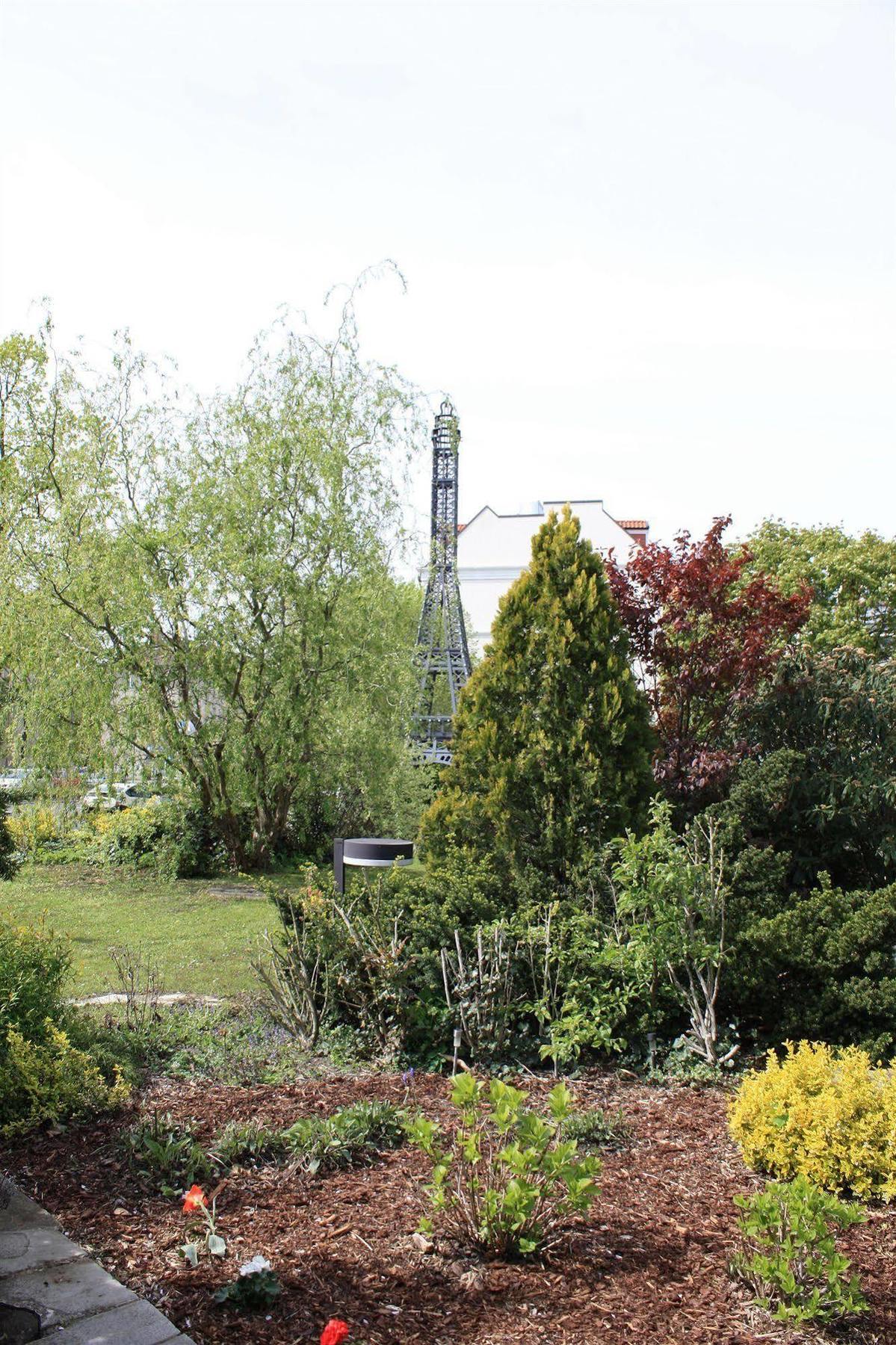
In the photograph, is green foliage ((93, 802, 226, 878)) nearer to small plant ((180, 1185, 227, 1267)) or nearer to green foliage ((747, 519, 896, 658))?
small plant ((180, 1185, 227, 1267))

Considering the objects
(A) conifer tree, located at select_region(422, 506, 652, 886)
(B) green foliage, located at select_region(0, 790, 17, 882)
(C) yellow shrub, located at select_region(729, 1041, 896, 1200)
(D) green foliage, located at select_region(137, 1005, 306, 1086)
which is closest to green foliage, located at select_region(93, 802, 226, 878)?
(D) green foliage, located at select_region(137, 1005, 306, 1086)

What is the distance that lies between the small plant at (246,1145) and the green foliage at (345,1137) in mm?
49

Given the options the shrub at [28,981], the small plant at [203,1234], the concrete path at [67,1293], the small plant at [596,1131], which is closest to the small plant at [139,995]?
the shrub at [28,981]

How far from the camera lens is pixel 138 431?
11914mm

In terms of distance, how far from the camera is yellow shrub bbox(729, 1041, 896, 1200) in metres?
3.22

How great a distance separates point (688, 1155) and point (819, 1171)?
0.52 metres

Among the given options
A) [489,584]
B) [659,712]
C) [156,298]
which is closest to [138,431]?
[156,298]

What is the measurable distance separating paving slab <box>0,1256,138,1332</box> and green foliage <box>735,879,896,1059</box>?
3.06 m

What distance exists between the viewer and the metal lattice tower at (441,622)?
1321cm

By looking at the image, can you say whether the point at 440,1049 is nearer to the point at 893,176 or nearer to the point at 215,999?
the point at 215,999

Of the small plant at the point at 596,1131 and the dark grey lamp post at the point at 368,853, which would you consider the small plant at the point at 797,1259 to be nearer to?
the small plant at the point at 596,1131

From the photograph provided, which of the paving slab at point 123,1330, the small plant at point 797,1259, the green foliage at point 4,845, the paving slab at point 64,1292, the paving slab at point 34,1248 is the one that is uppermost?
the green foliage at point 4,845

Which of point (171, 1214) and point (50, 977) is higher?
point (50, 977)

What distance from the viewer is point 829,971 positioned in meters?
4.59
